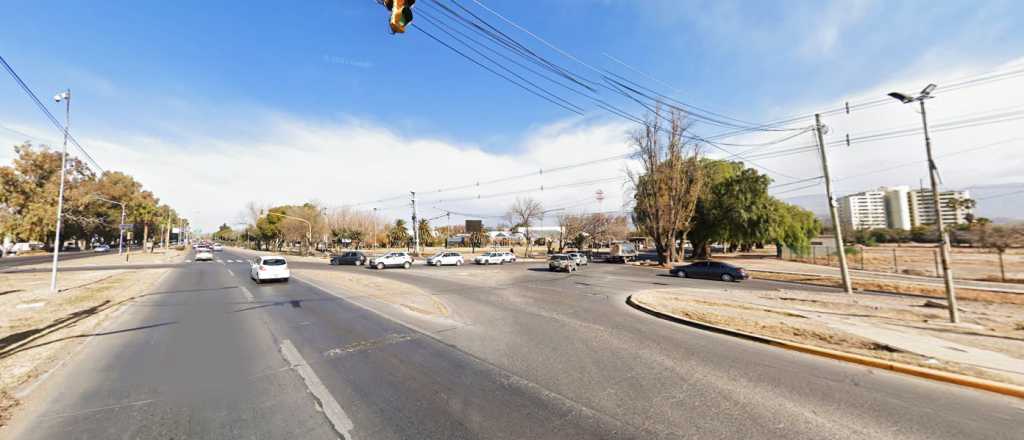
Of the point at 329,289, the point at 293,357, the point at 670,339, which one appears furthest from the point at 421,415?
the point at 329,289

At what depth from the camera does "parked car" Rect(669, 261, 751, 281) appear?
2503cm

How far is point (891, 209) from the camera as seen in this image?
455 ft

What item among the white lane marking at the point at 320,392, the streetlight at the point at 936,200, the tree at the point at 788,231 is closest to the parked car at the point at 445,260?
the white lane marking at the point at 320,392

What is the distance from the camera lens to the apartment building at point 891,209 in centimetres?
10031

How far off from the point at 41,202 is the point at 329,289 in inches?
2607

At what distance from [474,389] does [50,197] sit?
7976cm

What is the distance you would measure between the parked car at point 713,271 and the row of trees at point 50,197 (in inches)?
2178

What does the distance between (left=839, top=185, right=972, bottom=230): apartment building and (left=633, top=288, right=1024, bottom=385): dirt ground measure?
235 feet

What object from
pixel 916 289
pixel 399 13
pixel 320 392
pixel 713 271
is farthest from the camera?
pixel 713 271

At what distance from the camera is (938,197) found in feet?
37.9

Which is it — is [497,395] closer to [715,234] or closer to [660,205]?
[660,205]

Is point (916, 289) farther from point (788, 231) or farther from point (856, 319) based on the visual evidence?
point (788, 231)

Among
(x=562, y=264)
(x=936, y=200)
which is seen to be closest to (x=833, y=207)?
(x=936, y=200)

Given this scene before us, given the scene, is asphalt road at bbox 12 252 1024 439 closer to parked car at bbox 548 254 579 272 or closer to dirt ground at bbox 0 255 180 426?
dirt ground at bbox 0 255 180 426
